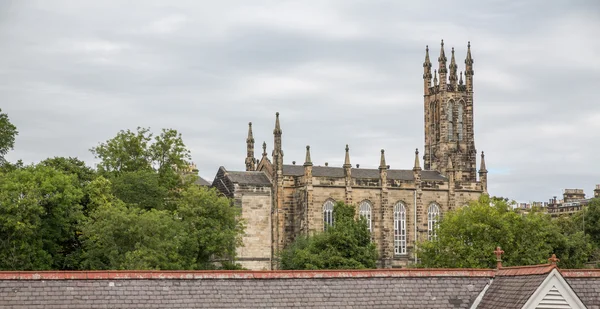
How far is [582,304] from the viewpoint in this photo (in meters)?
25.3

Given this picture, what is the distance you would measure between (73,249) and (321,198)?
34.2m

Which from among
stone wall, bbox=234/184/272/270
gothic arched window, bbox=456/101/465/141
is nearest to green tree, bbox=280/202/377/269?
stone wall, bbox=234/184/272/270

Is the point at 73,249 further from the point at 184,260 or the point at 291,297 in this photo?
the point at 291,297

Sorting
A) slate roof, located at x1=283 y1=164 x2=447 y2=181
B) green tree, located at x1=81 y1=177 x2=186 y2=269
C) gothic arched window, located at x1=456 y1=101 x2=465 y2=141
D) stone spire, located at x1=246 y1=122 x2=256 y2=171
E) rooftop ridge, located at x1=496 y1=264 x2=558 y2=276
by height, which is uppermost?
gothic arched window, located at x1=456 y1=101 x2=465 y2=141

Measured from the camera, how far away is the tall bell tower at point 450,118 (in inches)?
4894

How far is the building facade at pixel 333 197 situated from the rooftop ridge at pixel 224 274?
66934 millimetres

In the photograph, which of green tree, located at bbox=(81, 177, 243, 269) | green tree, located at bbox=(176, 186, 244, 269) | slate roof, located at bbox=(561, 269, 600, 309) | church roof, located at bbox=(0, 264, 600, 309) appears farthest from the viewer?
green tree, located at bbox=(176, 186, 244, 269)

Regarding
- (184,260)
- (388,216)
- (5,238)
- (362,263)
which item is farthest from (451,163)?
(5,238)

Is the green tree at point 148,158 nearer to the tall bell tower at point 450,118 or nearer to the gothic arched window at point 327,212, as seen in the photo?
the gothic arched window at point 327,212

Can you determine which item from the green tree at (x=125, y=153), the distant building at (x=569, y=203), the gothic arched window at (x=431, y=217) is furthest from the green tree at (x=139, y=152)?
the distant building at (x=569, y=203)

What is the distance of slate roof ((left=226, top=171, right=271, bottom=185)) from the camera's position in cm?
10159

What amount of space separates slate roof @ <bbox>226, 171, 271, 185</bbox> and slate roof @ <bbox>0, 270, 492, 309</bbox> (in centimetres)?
7300

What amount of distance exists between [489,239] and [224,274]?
53.9m

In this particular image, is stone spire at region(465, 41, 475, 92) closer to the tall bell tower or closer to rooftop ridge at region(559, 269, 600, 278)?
the tall bell tower
